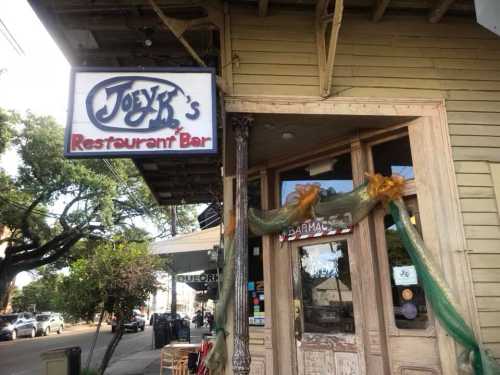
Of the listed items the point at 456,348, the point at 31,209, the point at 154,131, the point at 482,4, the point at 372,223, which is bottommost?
the point at 456,348

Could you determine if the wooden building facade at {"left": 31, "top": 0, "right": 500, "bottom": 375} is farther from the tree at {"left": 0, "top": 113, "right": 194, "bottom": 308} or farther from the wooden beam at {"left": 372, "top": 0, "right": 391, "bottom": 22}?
the tree at {"left": 0, "top": 113, "right": 194, "bottom": 308}

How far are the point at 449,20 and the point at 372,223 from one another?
297cm

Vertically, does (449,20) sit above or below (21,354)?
above

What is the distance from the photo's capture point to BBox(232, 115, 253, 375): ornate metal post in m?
4.52

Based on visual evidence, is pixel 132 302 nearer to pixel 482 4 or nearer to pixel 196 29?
pixel 196 29

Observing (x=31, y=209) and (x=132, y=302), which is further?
(x=31, y=209)

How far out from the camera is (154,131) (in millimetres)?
4691

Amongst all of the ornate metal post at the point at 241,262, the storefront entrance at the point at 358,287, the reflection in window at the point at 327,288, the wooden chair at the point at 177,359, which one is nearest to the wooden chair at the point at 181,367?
the wooden chair at the point at 177,359

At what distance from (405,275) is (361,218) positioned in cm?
88

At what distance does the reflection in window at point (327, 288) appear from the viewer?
583cm

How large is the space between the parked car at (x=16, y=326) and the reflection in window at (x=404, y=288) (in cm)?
2684

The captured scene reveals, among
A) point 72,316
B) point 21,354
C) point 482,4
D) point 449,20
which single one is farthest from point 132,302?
point 21,354

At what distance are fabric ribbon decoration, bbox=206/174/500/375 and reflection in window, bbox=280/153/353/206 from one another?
0.42 m

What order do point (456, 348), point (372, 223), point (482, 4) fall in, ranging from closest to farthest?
point (482, 4) < point (456, 348) < point (372, 223)
